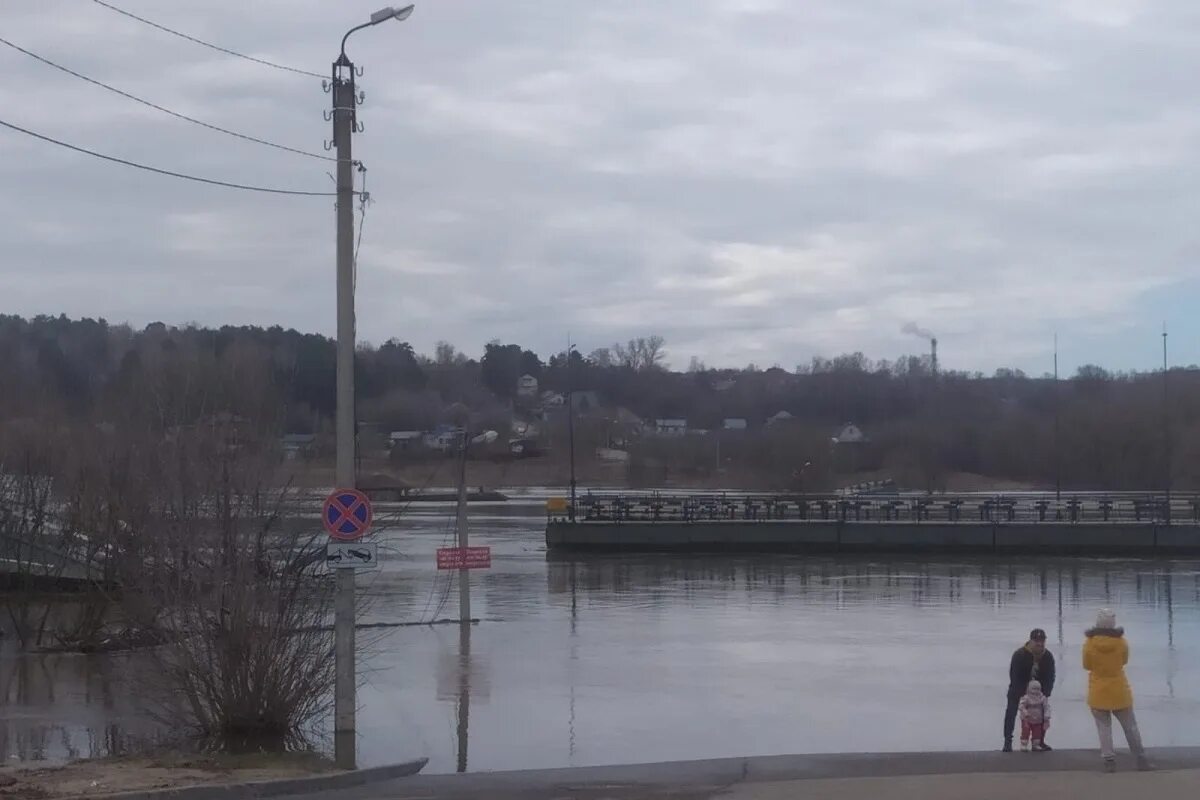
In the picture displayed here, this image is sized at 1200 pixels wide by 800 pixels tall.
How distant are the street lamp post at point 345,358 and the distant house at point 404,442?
65.9 m

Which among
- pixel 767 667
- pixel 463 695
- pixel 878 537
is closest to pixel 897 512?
pixel 878 537

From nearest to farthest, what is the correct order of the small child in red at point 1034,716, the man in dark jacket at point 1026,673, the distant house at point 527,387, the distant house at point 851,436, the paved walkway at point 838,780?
the paved walkway at point 838,780
the small child in red at point 1034,716
the man in dark jacket at point 1026,673
the distant house at point 851,436
the distant house at point 527,387

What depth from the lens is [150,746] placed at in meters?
15.0

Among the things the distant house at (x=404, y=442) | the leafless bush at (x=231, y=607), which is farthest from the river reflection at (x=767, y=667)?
the distant house at (x=404, y=442)

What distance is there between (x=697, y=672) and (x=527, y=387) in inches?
5695

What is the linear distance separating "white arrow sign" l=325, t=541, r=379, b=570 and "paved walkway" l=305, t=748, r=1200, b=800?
2.29 metres

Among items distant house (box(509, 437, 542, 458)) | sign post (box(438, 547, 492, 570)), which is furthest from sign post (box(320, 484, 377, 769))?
distant house (box(509, 437, 542, 458))

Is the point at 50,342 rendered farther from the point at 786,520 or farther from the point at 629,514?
the point at 786,520

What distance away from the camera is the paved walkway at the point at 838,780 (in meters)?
11.2

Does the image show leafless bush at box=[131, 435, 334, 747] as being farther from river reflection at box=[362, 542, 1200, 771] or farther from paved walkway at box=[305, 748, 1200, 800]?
paved walkway at box=[305, 748, 1200, 800]

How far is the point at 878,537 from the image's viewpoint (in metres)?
54.6

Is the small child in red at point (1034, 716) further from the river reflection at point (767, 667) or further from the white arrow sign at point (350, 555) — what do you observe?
the white arrow sign at point (350, 555)

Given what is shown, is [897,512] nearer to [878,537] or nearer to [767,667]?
[878,537]

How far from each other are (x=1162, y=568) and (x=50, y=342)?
72.6 meters
